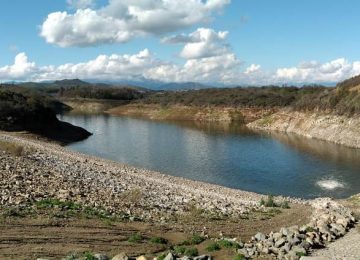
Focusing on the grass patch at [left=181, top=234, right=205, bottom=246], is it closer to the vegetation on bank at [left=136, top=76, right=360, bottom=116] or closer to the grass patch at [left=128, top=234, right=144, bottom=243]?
the grass patch at [left=128, top=234, right=144, bottom=243]

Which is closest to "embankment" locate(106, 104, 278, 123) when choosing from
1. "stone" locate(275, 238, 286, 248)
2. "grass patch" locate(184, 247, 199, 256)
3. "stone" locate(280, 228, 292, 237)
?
"stone" locate(280, 228, 292, 237)

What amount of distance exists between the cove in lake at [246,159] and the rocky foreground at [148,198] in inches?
429

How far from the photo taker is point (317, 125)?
99.2 metres

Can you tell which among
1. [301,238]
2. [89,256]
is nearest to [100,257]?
[89,256]

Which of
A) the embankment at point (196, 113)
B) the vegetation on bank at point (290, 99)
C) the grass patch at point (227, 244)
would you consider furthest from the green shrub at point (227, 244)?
the embankment at point (196, 113)

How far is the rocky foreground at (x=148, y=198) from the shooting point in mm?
21828

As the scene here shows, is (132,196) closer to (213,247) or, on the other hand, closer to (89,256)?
(213,247)

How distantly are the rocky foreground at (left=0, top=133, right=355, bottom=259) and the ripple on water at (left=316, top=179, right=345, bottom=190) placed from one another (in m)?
11.8

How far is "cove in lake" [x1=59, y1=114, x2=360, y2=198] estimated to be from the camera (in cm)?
4900

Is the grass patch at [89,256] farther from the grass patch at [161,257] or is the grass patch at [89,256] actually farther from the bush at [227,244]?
the bush at [227,244]

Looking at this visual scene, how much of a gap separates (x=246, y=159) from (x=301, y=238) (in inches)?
1740

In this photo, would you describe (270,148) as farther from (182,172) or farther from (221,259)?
(221,259)

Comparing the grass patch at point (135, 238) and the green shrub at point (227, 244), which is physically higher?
the grass patch at point (135, 238)

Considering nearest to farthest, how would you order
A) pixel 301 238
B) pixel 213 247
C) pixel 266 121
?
pixel 213 247
pixel 301 238
pixel 266 121
